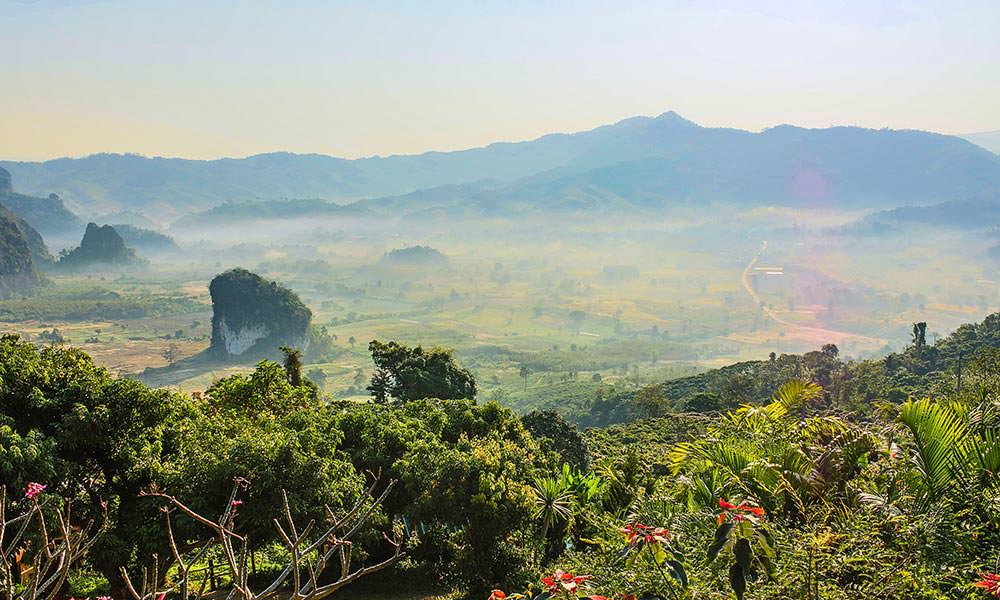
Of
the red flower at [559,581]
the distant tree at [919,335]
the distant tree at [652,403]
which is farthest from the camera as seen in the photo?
the distant tree at [919,335]

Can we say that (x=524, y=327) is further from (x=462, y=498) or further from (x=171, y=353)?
(x=462, y=498)

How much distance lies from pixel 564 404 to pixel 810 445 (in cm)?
6840

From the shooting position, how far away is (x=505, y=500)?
37.1ft

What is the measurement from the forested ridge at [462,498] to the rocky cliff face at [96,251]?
195 meters

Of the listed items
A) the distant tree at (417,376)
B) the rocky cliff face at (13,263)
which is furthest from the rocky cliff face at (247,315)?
the distant tree at (417,376)

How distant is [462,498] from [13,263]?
17539 cm

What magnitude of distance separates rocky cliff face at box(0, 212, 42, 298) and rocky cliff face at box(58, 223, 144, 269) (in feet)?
90.1

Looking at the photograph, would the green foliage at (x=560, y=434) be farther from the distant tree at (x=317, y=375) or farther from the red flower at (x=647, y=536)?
the distant tree at (x=317, y=375)

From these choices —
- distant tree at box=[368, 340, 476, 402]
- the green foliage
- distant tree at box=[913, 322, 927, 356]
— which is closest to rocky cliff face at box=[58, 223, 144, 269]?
distant tree at box=[368, 340, 476, 402]

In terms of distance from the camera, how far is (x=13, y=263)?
150 metres

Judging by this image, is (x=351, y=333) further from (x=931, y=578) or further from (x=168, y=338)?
(x=931, y=578)

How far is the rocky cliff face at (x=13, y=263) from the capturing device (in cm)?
14725

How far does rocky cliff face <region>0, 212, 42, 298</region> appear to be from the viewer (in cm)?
14725

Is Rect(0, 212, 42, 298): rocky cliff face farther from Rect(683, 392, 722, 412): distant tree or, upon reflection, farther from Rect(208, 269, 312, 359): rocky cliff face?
Rect(683, 392, 722, 412): distant tree
